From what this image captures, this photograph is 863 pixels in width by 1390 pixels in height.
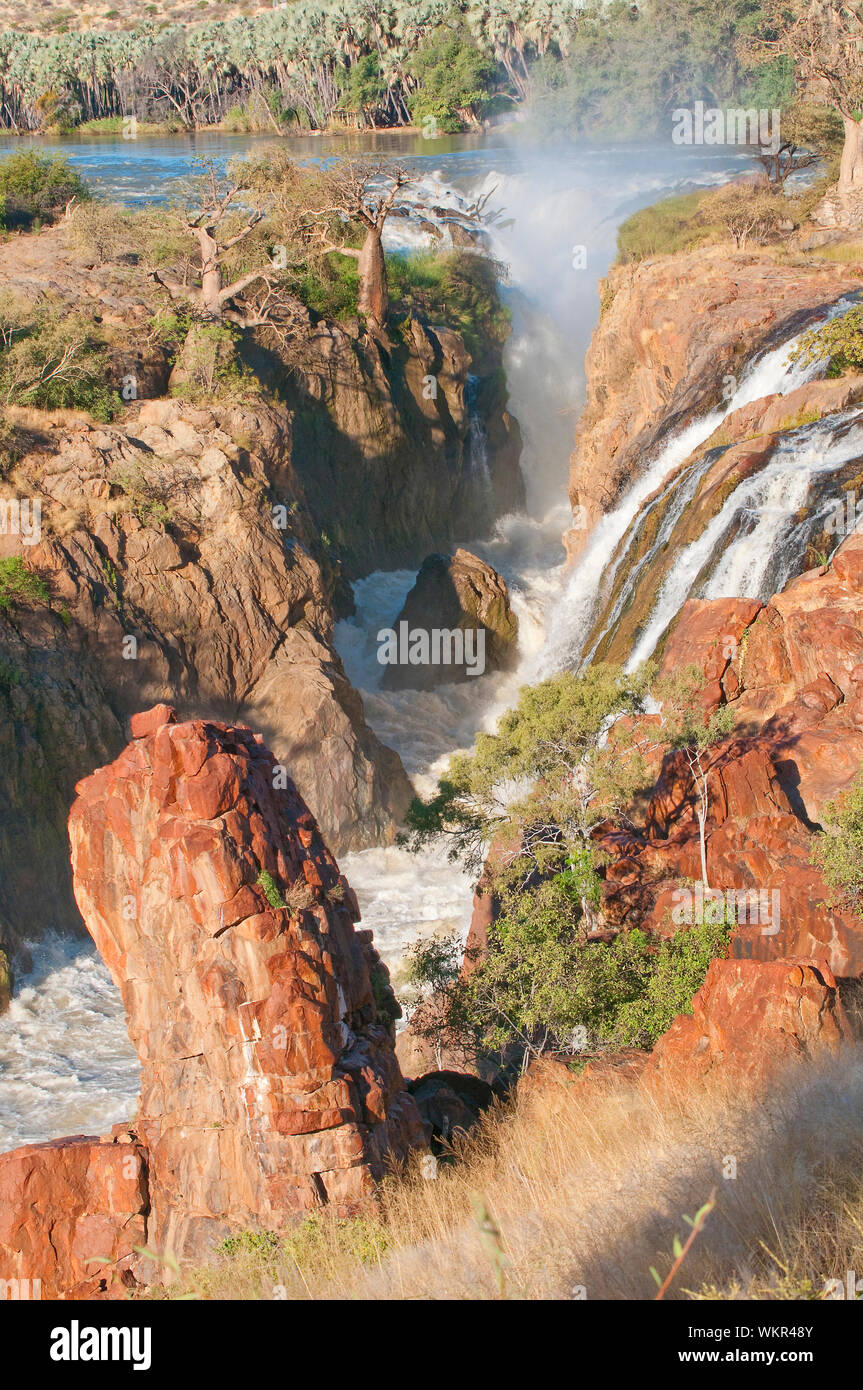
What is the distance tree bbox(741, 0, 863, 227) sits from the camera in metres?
35.7

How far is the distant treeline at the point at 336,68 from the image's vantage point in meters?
63.5

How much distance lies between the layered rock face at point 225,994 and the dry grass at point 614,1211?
0.53 metres

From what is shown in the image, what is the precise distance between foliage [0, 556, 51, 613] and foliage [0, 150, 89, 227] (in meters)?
18.7

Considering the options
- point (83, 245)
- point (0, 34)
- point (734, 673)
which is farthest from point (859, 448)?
point (0, 34)

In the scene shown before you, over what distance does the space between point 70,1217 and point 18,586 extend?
12800mm

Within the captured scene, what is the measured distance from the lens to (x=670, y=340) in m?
30.1

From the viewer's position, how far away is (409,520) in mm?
34062

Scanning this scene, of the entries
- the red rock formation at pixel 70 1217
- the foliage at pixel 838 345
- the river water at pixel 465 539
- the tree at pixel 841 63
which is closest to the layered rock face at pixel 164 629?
the river water at pixel 465 539

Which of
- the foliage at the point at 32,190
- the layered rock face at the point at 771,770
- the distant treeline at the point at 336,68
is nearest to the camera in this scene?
the layered rock face at the point at 771,770

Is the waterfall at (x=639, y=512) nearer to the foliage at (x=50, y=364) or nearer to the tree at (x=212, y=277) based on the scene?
the tree at (x=212, y=277)

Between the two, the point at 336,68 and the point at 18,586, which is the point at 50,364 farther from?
the point at 336,68

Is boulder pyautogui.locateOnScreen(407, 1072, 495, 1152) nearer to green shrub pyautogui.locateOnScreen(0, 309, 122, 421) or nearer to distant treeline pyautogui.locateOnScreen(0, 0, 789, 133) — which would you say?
green shrub pyautogui.locateOnScreen(0, 309, 122, 421)

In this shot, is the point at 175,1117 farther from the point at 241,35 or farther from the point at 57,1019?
the point at 241,35

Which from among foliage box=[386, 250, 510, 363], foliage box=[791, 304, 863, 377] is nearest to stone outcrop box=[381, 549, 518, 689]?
foliage box=[791, 304, 863, 377]
